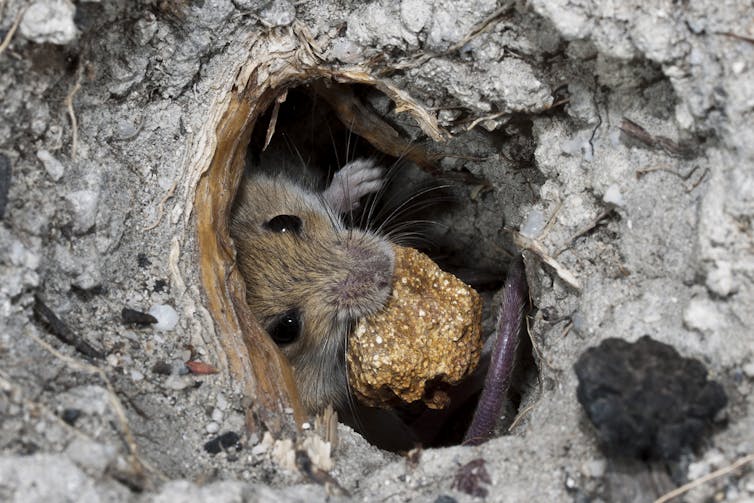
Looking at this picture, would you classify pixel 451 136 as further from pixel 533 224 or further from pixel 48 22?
pixel 48 22

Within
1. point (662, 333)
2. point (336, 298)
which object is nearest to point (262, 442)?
point (336, 298)

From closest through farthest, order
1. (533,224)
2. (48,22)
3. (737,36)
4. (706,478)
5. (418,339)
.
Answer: (706,478) → (737,36) → (48,22) → (533,224) → (418,339)

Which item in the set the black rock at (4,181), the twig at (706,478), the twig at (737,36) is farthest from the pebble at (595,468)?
the black rock at (4,181)

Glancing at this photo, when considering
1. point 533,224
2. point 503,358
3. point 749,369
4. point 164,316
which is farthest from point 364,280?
point 749,369

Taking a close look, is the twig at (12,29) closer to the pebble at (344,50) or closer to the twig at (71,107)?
the twig at (71,107)

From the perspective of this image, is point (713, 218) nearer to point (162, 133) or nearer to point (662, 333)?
point (662, 333)

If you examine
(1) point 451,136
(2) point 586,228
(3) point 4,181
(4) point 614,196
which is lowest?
(3) point 4,181
